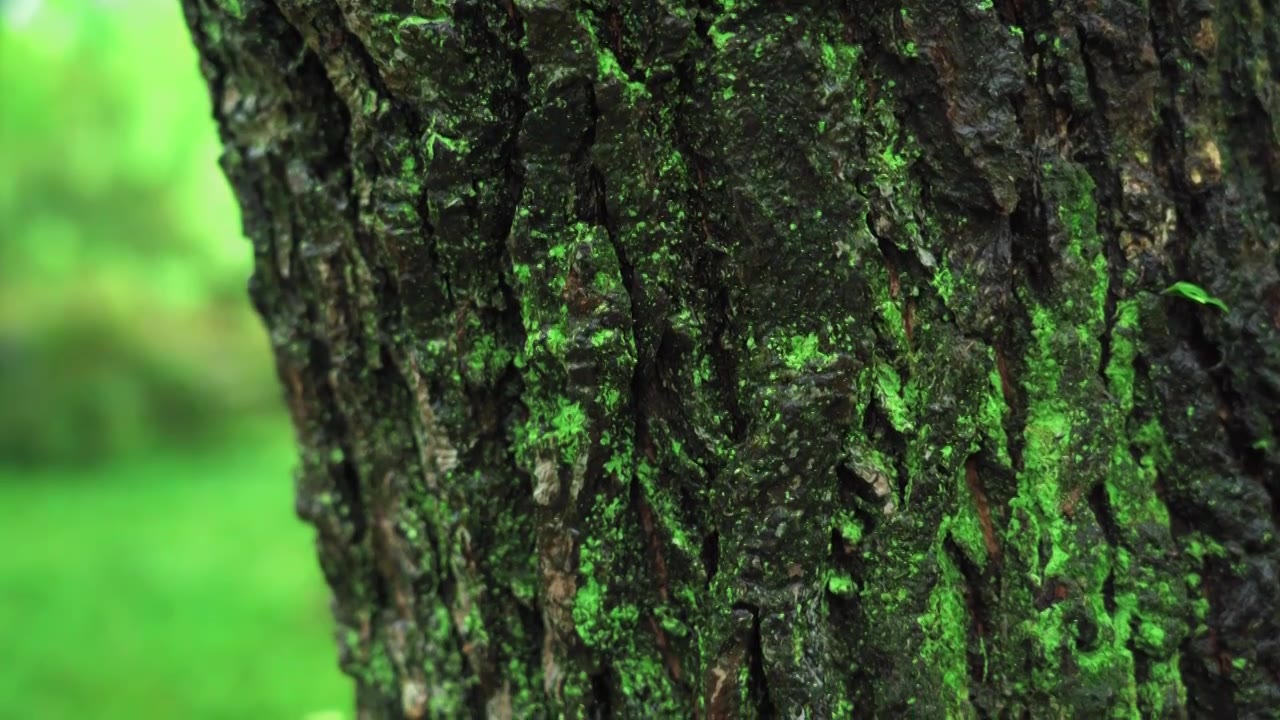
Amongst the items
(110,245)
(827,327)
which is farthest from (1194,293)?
(110,245)

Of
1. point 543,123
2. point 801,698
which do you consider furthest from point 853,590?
point 543,123

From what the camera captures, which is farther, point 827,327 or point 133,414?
point 133,414

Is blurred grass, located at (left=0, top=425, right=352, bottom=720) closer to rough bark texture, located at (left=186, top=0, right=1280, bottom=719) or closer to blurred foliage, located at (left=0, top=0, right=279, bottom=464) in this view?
blurred foliage, located at (left=0, top=0, right=279, bottom=464)

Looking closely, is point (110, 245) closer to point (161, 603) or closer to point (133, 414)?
point (133, 414)

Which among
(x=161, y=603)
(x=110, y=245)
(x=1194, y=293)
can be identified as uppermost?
(x=110, y=245)

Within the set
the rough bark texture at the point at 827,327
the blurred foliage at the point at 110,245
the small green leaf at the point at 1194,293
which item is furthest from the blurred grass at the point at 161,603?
the small green leaf at the point at 1194,293

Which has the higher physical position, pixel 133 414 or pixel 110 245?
pixel 110 245

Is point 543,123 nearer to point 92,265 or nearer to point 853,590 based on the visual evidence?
point 853,590
